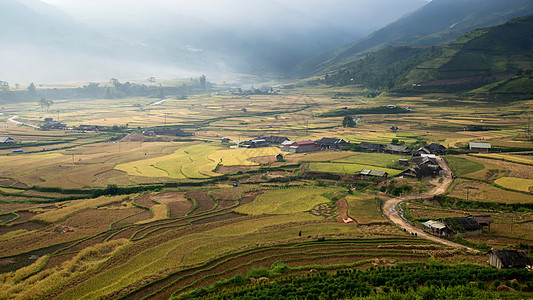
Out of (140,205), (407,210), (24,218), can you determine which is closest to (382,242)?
(407,210)

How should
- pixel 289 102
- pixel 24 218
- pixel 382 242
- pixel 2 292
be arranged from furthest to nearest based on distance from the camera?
pixel 289 102 < pixel 24 218 < pixel 382 242 < pixel 2 292

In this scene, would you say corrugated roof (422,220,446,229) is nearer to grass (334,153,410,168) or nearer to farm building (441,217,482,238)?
farm building (441,217,482,238)

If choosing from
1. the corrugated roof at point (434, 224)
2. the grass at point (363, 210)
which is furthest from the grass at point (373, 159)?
the corrugated roof at point (434, 224)

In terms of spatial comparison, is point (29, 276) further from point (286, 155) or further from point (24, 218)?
point (286, 155)

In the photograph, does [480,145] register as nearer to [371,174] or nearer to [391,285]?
[371,174]

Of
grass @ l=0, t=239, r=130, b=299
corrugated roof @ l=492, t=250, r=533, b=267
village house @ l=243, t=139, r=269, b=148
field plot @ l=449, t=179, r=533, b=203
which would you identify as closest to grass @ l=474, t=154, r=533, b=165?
field plot @ l=449, t=179, r=533, b=203
